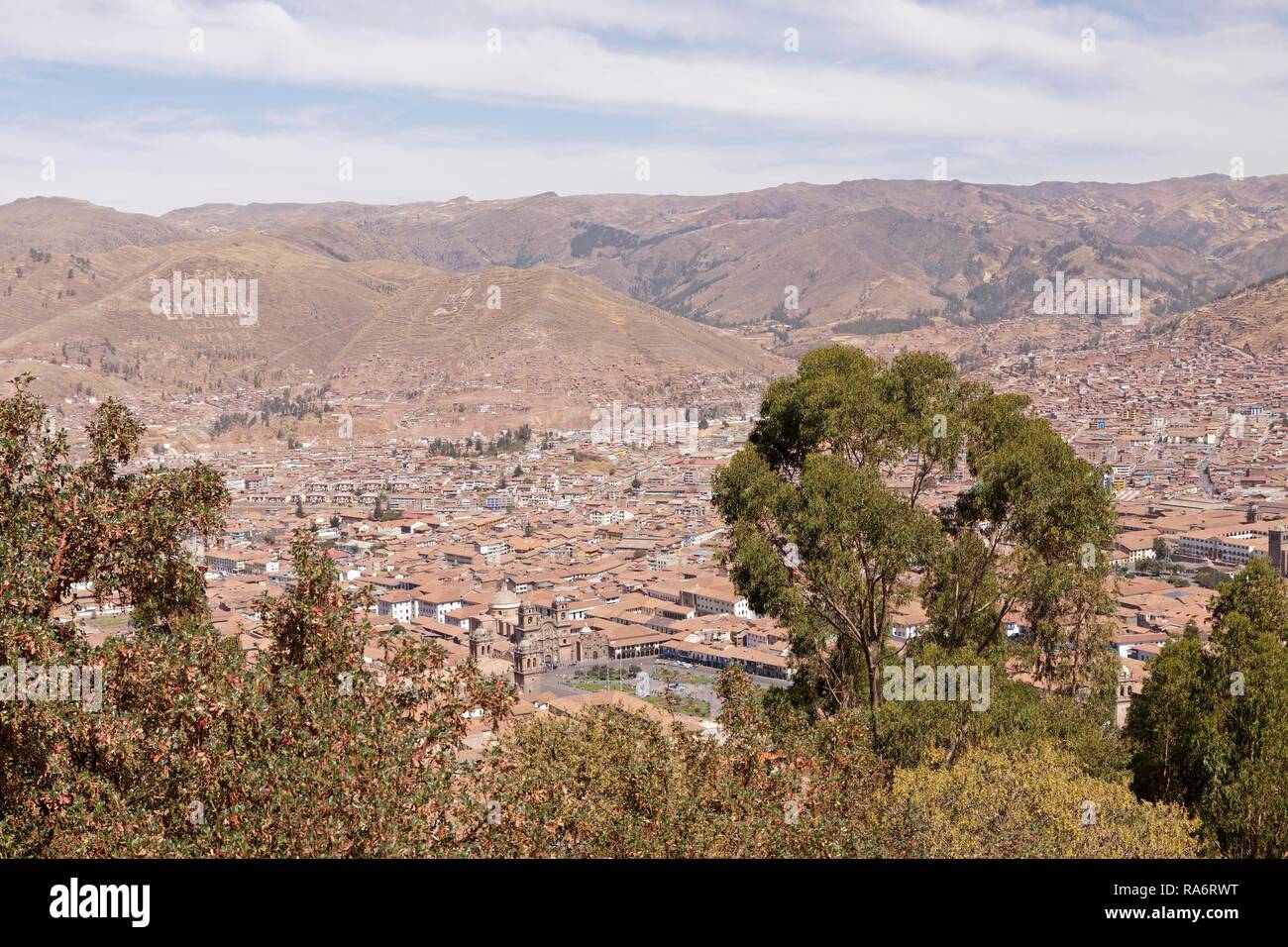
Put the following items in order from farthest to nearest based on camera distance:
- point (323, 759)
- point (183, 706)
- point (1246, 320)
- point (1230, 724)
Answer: point (1246, 320)
point (1230, 724)
point (183, 706)
point (323, 759)

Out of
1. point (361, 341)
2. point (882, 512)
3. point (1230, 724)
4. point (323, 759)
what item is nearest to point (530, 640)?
point (882, 512)

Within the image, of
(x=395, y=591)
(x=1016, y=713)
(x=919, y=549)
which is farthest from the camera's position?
(x=395, y=591)

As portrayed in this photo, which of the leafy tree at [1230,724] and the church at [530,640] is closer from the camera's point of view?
the leafy tree at [1230,724]

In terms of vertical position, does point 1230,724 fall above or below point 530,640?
above

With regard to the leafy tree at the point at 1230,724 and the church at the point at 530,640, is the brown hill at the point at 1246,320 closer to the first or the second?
the church at the point at 530,640

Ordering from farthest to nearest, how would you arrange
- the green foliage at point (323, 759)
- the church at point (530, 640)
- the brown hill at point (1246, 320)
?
the brown hill at point (1246, 320)
the church at point (530, 640)
the green foliage at point (323, 759)

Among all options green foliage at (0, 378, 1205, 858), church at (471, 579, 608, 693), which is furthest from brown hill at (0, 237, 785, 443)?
green foliage at (0, 378, 1205, 858)

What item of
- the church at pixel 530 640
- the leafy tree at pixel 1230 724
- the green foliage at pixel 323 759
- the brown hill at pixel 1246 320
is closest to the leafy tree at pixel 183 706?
the green foliage at pixel 323 759

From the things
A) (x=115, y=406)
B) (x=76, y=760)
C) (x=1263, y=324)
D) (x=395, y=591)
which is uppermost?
(x=1263, y=324)

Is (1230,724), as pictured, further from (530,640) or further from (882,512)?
(530,640)
